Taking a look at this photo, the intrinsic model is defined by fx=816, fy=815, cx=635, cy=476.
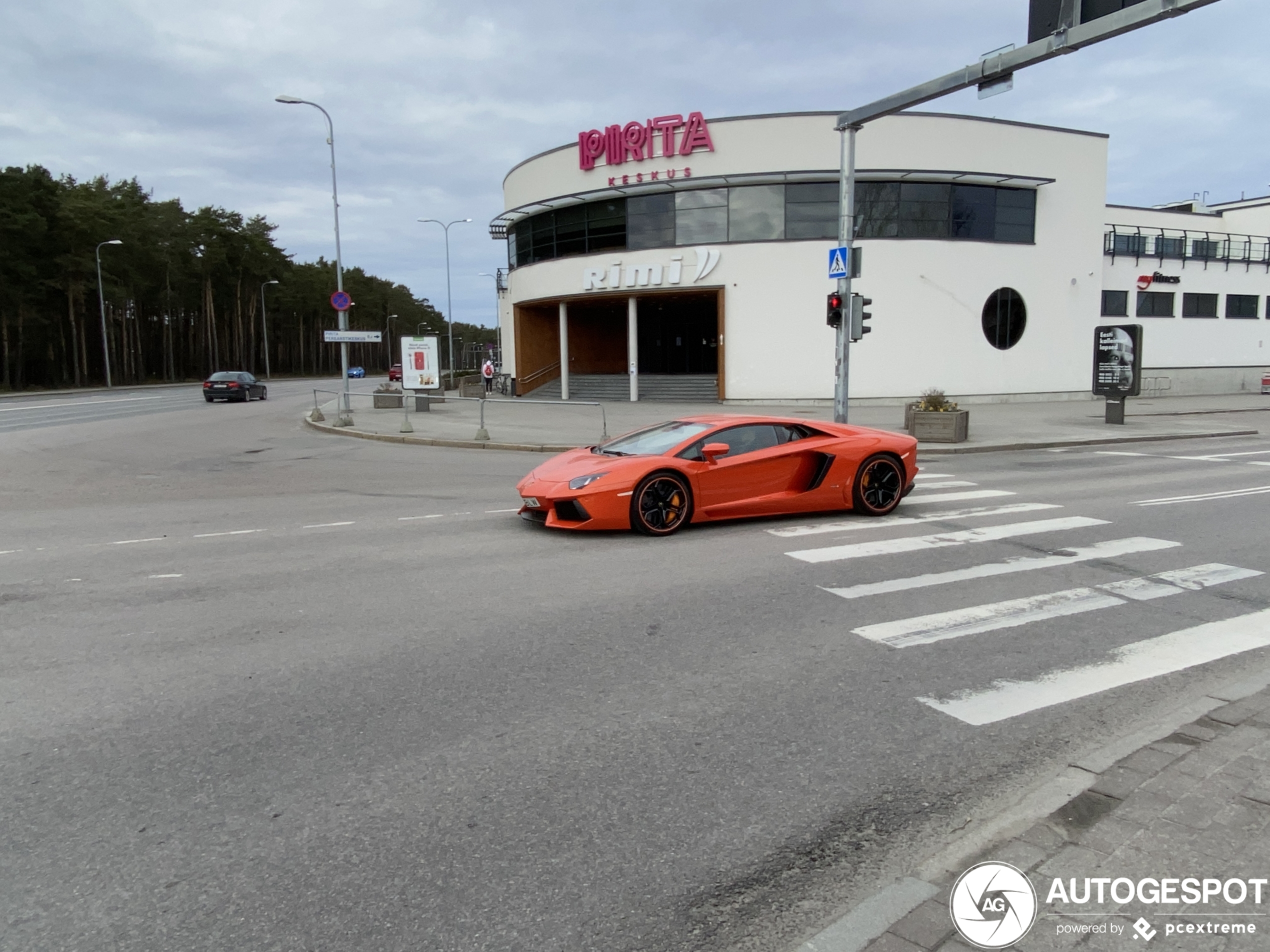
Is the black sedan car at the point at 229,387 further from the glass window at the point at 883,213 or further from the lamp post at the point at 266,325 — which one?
the lamp post at the point at 266,325

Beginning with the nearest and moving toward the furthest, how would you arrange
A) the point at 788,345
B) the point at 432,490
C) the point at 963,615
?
the point at 963,615, the point at 432,490, the point at 788,345

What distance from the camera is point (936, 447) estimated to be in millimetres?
17844

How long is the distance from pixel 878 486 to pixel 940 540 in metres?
1.37

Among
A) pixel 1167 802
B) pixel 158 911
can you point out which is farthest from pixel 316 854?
pixel 1167 802

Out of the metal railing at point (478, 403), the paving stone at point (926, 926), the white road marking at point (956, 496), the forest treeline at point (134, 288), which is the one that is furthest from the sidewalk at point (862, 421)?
the forest treeline at point (134, 288)

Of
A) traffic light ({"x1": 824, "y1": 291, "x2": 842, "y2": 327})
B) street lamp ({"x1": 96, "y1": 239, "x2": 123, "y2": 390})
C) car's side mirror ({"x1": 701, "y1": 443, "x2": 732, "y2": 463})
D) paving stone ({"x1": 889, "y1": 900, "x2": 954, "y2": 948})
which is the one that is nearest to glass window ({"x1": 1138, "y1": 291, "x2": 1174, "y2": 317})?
traffic light ({"x1": 824, "y1": 291, "x2": 842, "y2": 327})

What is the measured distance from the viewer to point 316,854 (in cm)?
301

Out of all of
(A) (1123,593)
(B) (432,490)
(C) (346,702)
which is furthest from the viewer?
(B) (432,490)

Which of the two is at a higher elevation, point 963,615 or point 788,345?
point 788,345

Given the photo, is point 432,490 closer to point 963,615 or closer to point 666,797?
point 963,615

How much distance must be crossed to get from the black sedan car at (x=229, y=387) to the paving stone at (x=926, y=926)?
40718 millimetres

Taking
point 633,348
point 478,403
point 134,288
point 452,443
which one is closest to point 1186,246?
point 633,348

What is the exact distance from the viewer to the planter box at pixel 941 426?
1862cm

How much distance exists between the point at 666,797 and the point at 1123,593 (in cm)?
491
